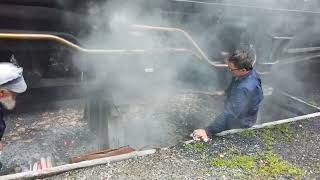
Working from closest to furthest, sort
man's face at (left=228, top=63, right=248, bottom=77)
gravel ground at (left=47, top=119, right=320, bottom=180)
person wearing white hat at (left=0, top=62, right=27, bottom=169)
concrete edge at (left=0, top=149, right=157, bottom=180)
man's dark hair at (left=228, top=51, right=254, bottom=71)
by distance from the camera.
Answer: person wearing white hat at (left=0, top=62, right=27, bottom=169), concrete edge at (left=0, top=149, right=157, bottom=180), gravel ground at (left=47, top=119, right=320, bottom=180), man's dark hair at (left=228, top=51, right=254, bottom=71), man's face at (left=228, top=63, right=248, bottom=77)

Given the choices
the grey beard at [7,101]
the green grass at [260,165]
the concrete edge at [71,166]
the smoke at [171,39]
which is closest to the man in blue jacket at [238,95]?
the green grass at [260,165]

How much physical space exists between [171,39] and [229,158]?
195 cm

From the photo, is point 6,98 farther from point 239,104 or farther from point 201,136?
point 239,104

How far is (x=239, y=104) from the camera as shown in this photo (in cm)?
412

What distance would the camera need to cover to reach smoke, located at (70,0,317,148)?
4.54 m

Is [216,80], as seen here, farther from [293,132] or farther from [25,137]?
[25,137]

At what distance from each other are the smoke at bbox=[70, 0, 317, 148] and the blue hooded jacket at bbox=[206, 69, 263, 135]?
59cm

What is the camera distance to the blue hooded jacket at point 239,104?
13.5ft

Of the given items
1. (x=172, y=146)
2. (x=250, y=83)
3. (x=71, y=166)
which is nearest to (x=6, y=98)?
(x=71, y=166)

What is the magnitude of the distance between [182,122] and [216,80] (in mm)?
1218

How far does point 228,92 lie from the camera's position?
15.9 ft

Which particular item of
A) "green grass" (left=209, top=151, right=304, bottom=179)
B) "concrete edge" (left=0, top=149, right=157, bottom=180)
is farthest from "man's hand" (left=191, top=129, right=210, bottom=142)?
"concrete edge" (left=0, top=149, right=157, bottom=180)

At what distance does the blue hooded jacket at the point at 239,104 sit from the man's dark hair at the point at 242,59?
0.15 meters

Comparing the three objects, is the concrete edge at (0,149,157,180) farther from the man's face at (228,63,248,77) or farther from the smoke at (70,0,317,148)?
the man's face at (228,63,248,77)
